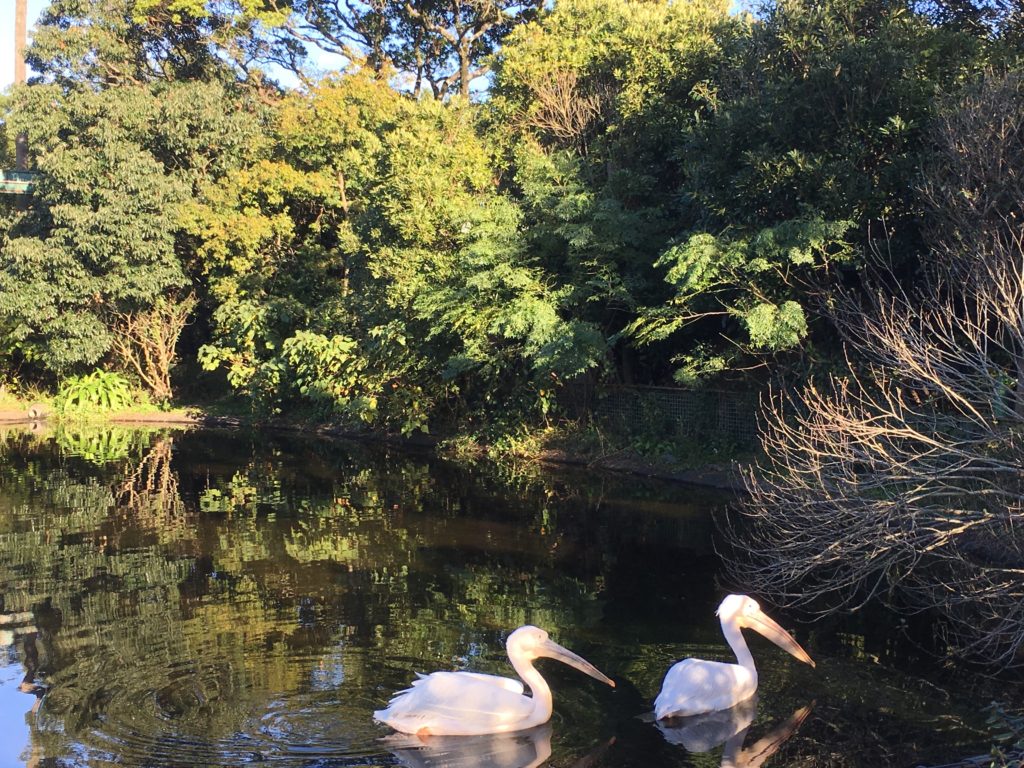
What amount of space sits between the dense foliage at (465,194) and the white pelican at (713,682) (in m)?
8.02

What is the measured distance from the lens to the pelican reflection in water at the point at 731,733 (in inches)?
285

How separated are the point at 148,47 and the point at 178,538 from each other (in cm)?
2558

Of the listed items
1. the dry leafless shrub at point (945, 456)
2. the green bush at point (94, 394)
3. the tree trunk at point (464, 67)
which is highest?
the tree trunk at point (464, 67)

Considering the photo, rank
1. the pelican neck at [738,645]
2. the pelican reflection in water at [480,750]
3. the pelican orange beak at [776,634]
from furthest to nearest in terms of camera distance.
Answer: the pelican orange beak at [776,634], the pelican neck at [738,645], the pelican reflection in water at [480,750]

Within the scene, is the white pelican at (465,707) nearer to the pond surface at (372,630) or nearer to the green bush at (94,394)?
the pond surface at (372,630)

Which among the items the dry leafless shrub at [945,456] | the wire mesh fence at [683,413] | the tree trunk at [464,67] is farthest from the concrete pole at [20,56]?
the dry leafless shrub at [945,456]

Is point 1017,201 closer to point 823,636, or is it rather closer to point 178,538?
point 823,636

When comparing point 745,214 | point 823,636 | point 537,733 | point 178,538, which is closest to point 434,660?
point 537,733

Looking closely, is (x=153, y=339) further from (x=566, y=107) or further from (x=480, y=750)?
(x=480, y=750)

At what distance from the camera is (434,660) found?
9133 millimetres

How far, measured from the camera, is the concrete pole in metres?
33.6

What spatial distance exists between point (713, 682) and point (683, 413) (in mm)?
12814

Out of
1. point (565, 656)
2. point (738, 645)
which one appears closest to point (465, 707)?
point (565, 656)

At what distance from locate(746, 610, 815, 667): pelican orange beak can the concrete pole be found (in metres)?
31.1
